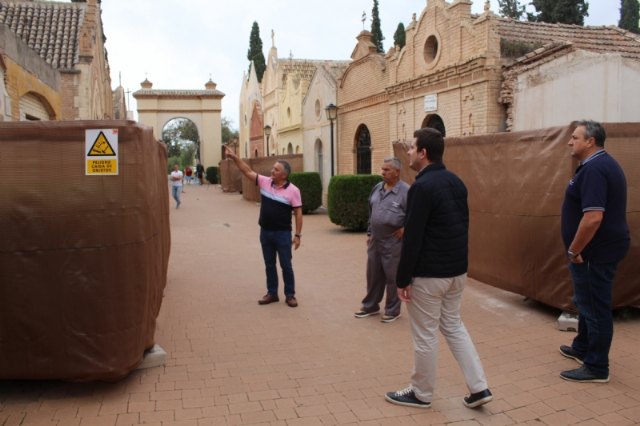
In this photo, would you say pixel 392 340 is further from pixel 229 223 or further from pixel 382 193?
pixel 229 223

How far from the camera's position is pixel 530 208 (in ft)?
20.5

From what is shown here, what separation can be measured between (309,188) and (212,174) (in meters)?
26.0

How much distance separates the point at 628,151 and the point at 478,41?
7549 millimetres

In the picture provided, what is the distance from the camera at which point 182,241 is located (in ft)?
42.8

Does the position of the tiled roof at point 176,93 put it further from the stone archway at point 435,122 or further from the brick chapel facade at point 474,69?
the stone archway at point 435,122

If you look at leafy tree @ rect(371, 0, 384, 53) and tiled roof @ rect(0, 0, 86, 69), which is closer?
tiled roof @ rect(0, 0, 86, 69)

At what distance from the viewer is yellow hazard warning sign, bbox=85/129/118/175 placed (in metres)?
4.05

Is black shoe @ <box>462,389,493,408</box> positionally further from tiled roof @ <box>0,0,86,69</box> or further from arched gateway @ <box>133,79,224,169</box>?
arched gateway @ <box>133,79,224,169</box>

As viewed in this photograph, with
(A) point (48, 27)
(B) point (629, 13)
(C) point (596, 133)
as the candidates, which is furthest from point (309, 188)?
(B) point (629, 13)

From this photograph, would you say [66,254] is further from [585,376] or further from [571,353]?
[571,353]

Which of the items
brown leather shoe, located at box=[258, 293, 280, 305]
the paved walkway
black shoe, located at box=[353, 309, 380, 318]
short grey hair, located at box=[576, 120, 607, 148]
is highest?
short grey hair, located at box=[576, 120, 607, 148]

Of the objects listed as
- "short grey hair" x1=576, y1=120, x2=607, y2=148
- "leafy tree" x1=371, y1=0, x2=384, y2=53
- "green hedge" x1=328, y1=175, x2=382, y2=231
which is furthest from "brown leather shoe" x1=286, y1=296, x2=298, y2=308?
"leafy tree" x1=371, y1=0, x2=384, y2=53

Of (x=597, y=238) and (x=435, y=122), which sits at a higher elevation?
(x=435, y=122)

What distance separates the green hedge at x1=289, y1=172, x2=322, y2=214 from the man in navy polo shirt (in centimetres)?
1437
